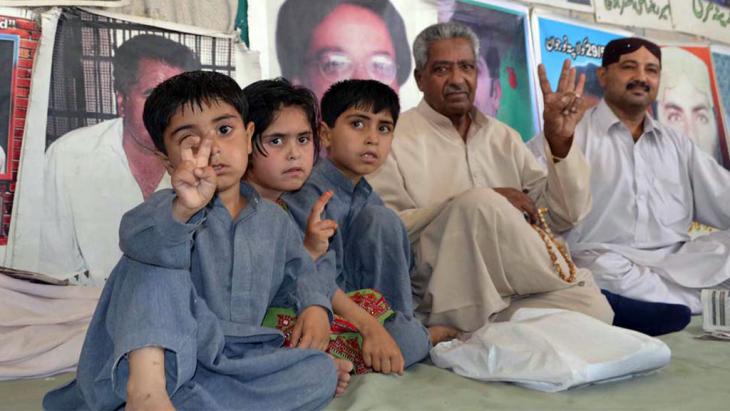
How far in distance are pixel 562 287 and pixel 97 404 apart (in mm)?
1473

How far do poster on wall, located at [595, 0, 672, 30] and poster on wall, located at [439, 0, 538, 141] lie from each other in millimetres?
537

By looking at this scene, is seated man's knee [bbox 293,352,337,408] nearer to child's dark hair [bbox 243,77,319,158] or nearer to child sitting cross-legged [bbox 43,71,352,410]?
child sitting cross-legged [bbox 43,71,352,410]

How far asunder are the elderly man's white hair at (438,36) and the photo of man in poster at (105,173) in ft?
2.80

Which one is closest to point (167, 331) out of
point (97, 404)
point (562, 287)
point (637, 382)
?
point (97, 404)

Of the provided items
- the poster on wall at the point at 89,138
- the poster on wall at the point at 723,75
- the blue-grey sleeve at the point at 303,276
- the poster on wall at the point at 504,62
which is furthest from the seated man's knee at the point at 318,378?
the poster on wall at the point at 723,75

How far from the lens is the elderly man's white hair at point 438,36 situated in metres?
3.10

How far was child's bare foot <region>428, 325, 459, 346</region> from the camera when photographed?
2361mm

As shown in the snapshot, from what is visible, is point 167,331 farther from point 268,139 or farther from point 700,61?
point 700,61

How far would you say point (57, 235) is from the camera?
2744 mm

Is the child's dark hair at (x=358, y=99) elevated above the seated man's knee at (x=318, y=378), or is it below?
above

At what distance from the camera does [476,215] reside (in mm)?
2391

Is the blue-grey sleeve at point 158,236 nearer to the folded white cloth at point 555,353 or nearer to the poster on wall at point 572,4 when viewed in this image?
the folded white cloth at point 555,353

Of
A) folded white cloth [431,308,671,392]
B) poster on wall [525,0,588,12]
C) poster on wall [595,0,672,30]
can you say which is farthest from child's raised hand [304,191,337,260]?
poster on wall [595,0,672,30]

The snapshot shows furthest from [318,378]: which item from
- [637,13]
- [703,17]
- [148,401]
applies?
[703,17]
